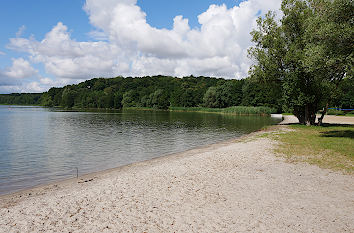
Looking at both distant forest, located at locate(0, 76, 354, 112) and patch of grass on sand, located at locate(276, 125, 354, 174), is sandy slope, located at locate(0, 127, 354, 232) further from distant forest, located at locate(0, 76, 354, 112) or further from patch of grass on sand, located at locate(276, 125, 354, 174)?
distant forest, located at locate(0, 76, 354, 112)

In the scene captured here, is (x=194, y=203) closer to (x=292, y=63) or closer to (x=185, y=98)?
(x=292, y=63)

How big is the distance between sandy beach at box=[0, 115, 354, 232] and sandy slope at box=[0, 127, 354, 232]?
0.09 ft

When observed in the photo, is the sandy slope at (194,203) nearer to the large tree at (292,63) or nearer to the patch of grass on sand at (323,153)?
the patch of grass on sand at (323,153)

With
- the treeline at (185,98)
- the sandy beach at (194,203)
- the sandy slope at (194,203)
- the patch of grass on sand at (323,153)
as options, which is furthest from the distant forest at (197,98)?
the sandy slope at (194,203)

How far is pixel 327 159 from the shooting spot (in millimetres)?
15445

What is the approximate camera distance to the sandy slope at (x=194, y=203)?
7.26 metres

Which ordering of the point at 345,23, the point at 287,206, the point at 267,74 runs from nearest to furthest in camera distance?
the point at 287,206 < the point at 345,23 < the point at 267,74

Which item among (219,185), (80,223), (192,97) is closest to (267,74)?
(219,185)

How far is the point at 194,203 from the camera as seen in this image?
8.88 meters

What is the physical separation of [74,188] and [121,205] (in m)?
3.83

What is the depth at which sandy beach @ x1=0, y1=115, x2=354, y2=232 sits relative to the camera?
7262 mm

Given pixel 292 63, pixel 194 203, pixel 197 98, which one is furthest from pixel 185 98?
pixel 194 203

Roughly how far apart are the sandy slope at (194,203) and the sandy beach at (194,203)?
1.1 inches

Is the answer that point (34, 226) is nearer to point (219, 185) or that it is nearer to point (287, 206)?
point (219, 185)
